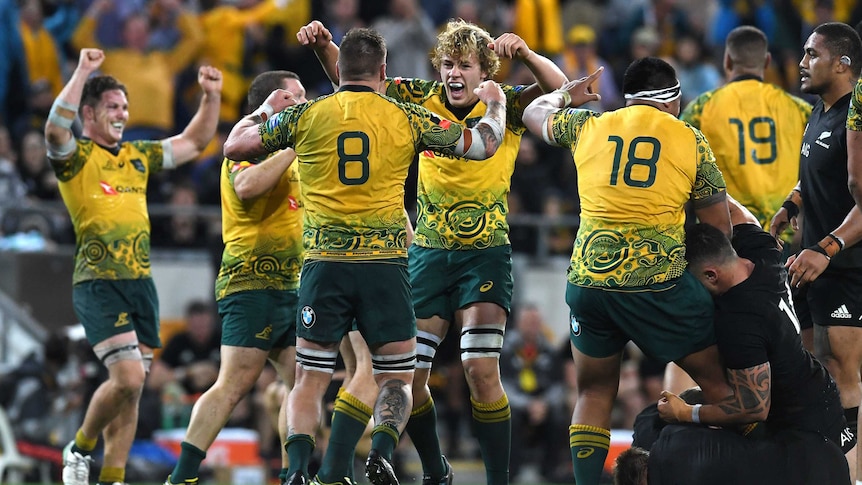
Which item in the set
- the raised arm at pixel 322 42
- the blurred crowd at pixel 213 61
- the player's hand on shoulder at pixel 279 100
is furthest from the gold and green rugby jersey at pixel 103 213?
the blurred crowd at pixel 213 61

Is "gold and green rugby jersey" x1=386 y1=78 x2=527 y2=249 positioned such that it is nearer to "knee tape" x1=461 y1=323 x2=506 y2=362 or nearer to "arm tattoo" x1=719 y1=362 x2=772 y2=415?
"knee tape" x1=461 y1=323 x2=506 y2=362

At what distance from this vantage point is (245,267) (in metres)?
9.44

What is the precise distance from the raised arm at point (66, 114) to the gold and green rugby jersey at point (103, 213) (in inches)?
4.6

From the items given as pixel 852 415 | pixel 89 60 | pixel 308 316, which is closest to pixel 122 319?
pixel 89 60

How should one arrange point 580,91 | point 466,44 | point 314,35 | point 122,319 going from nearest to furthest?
point 580,91 → point 314,35 → point 466,44 → point 122,319

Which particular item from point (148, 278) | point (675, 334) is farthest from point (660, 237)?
point (148, 278)

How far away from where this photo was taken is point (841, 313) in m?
8.77

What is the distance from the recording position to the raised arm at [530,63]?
8648mm

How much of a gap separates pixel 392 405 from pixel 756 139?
13.2ft

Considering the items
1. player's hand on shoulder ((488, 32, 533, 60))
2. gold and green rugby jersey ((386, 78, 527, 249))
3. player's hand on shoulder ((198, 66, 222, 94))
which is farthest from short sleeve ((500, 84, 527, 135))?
player's hand on shoulder ((198, 66, 222, 94))

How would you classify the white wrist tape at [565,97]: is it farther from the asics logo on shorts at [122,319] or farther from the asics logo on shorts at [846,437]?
the asics logo on shorts at [122,319]

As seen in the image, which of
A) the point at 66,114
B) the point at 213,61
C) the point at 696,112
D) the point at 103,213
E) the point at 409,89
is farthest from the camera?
the point at 213,61

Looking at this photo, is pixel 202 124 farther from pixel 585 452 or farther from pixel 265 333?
pixel 585 452

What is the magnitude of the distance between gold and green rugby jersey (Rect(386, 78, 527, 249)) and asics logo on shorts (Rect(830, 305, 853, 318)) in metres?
2.22
